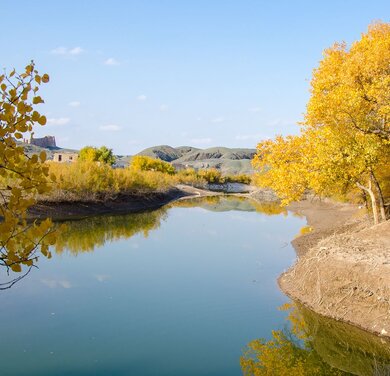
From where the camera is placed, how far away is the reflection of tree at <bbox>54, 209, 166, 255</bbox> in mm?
26578

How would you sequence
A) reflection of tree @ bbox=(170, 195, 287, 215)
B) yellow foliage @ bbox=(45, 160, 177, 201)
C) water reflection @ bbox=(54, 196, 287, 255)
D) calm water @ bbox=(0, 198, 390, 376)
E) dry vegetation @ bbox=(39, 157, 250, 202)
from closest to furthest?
1. calm water @ bbox=(0, 198, 390, 376)
2. water reflection @ bbox=(54, 196, 287, 255)
3. dry vegetation @ bbox=(39, 157, 250, 202)
4. yellow foliage @ bbox=(45, 160, 177, 201)
5. reflection of tree @ bbox=(170, 195, 287, 215)

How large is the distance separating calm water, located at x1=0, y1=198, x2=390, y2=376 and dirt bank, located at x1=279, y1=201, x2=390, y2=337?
0.69 meters

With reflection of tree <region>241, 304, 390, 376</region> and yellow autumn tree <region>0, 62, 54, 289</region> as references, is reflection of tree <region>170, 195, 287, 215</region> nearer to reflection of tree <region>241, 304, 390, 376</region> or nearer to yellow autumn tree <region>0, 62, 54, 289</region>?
reflection of tree <region>241, 304, 390, 376</region>

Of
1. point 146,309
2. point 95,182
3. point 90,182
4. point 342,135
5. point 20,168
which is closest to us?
point 20,168

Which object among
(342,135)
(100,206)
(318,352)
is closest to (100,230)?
(100,206)

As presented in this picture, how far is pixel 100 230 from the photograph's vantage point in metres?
32.9

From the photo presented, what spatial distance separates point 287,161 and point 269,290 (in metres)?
6.71

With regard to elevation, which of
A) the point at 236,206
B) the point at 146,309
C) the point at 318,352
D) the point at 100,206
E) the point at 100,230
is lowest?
the point at 318,352

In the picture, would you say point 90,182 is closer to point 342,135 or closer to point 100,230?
point 100,230

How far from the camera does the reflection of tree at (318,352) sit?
10781 millimetres

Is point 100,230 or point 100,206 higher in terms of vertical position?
point 100,206

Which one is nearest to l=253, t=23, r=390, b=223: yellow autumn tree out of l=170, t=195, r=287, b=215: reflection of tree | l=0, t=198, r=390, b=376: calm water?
l=0, t=198, r=390, b=376: calm water

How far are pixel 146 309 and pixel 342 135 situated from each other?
973 centimetres

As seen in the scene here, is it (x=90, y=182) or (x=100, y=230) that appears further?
(x=90, y=182)
